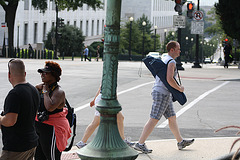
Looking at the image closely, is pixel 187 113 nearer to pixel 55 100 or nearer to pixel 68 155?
pixel 68 155

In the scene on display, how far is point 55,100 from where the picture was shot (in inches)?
249

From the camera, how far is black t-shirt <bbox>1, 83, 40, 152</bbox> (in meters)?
5.10

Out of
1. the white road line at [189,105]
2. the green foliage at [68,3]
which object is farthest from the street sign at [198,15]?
the green foliage at [68,3]

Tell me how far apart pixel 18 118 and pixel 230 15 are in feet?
95.9

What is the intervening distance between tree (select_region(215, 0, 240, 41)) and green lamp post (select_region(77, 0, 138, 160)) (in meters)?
26.9

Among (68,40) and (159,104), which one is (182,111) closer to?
(159,104)

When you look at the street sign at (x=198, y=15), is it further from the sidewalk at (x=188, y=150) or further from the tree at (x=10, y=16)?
the sidewalk at (x=188, y=150)

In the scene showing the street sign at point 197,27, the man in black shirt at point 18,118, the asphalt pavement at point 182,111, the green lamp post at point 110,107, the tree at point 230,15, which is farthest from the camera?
the street sign at point 197,27

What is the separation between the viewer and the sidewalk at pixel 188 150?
817 centimetres

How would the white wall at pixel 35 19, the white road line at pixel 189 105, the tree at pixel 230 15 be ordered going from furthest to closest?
the white wall at pixel 35 19 → the tree at pixel 230 15 → the white road line at pixel 189 105

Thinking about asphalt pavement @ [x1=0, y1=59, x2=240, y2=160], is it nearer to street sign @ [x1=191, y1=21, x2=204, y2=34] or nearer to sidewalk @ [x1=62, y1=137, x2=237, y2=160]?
sidewalk @ [x1=62, y1=137, x2=237, y2=160]

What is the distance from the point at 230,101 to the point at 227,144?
26.0 feet

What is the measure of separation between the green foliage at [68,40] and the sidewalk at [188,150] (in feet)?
203

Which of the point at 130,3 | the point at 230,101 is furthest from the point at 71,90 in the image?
the point at 130,3
